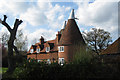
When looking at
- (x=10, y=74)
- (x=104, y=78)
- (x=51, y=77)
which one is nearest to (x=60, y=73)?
(x=51, y=77)

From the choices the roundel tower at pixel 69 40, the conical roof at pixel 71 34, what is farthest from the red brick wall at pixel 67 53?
the conical roof at pixel 71 34

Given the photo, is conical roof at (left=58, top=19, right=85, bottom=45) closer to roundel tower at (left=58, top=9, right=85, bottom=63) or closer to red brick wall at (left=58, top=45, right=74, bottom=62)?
roundel tower at (left=58, top=9, right=85, bottom=63)

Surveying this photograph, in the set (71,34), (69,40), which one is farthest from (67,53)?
(71,34)

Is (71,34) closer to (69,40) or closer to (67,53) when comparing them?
(69,40)

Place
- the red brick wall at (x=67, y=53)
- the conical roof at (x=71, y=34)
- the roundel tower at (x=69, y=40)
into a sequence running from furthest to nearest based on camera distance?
the conical roof at (x=71, y=34)
the roundel tower at (x=69, y=40)
the red brick wall at (x=67, y=53)

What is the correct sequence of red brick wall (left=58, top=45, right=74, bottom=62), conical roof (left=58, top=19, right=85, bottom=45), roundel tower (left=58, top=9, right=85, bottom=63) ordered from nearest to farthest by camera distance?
1. red brick wall (left=58, top=45, right=74, bottom=62)
2. roundel tower (left=58, top=9, right=85, bottom=63)
3. conical roof (left=58, top=19, right=85, bottom=45)

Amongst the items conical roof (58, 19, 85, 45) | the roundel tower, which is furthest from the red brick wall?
conical roof (58, 19, 85, 45)

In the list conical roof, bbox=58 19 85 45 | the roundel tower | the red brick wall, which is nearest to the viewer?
the red brick wall

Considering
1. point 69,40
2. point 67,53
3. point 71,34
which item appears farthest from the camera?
point 71,34

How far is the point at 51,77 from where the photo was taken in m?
6.49

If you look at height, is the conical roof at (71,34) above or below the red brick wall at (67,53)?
above

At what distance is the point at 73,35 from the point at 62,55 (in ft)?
15.0

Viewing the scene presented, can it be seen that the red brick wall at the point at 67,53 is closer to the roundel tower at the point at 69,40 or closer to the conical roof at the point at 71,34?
the roundel tower at the point at 69,40

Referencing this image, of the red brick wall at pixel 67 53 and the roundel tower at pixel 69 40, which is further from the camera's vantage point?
the roundel tower at pixel 69 40
